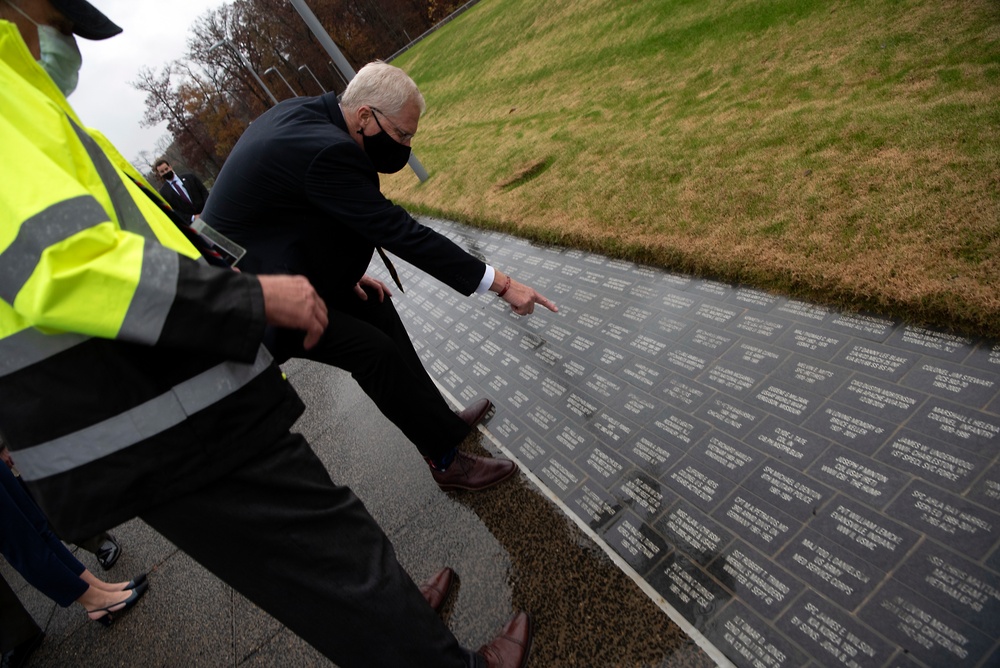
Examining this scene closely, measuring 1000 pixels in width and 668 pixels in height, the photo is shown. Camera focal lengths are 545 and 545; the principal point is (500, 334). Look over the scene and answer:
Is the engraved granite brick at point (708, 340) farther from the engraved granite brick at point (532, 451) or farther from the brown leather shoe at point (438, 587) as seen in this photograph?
the brown leather shoe at point (438, 587)

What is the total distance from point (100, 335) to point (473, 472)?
1947 millimetres

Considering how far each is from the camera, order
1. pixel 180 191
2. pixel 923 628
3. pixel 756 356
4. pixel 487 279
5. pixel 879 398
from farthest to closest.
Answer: pixel 180 191
pixel 756 356
pixel 487 279
pixel 879 398
pixel 923 628

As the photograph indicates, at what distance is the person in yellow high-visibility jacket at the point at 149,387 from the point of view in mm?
1022

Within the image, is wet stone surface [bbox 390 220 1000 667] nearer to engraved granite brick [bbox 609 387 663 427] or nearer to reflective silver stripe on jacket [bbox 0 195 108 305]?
engraved granite brick [bbox 609 387 663 427]

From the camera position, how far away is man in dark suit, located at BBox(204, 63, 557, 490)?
2.25 meters

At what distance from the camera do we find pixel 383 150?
2531 mm

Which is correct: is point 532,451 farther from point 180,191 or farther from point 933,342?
point 180,191

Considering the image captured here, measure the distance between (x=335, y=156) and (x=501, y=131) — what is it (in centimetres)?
715

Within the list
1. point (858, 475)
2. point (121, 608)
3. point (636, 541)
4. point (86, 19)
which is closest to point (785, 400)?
point (858, 475)

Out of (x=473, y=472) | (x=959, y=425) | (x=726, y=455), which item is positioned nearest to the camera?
(x=959, y=425)

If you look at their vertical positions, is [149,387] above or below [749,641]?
above

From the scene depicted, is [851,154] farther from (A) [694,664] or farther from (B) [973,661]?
(A) [694,664]

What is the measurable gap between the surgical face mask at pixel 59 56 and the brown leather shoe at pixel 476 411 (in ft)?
7.19

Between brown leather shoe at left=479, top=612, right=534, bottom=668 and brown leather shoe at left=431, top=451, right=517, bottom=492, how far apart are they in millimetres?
732
